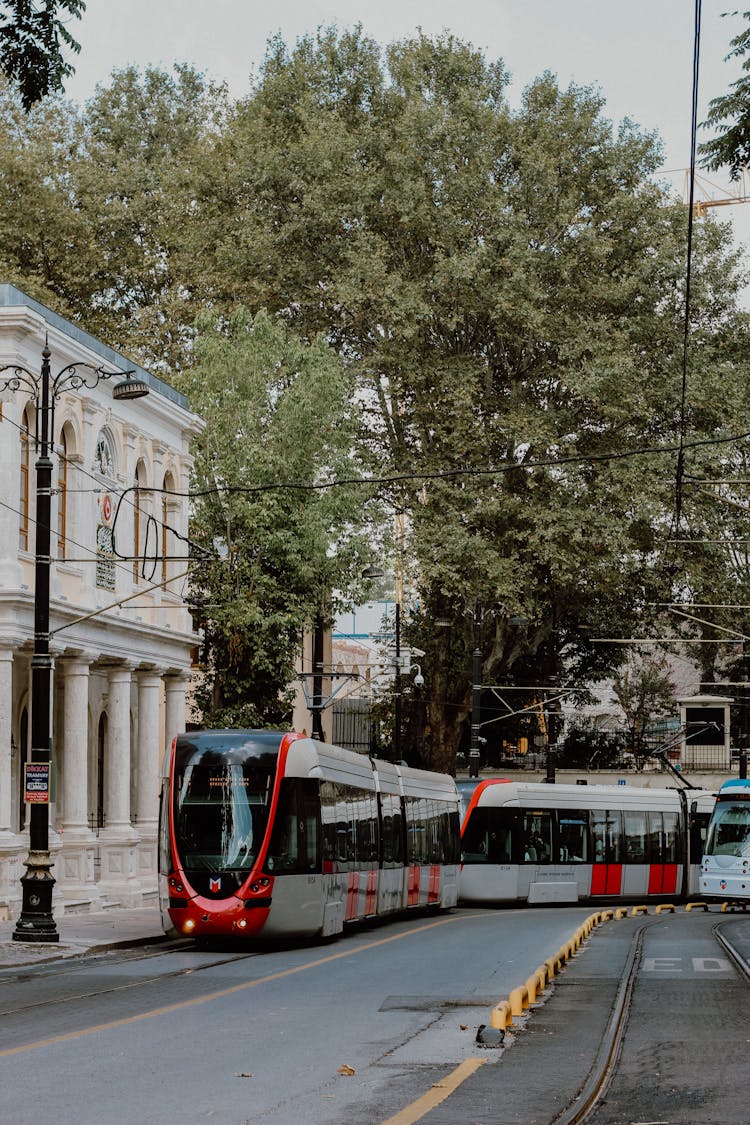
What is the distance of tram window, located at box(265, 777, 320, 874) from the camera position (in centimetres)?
2403

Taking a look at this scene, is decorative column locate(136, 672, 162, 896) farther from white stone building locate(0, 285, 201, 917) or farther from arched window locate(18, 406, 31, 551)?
arched window locate(18, 406, 31, 551)

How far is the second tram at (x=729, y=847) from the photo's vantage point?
4338cm

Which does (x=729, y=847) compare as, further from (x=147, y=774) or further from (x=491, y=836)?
(x=147, y=774)

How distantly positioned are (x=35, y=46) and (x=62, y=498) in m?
19.7

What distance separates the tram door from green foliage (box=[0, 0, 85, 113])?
3324cm

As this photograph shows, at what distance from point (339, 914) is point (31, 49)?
16.5 metres

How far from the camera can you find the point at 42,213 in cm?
5444

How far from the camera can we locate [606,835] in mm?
44219

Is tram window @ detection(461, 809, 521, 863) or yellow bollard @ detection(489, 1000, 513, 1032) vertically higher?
yellow bollard @ detection(489, 1000, 513, 1032)

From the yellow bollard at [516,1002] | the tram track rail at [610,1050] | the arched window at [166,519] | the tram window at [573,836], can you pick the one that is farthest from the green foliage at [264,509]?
the yellow bollard at [516,1002]

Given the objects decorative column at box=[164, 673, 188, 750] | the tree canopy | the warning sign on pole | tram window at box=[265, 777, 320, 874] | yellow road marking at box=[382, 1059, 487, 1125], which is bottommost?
yellow road marking at box=[382, 1059, 487, 1125]

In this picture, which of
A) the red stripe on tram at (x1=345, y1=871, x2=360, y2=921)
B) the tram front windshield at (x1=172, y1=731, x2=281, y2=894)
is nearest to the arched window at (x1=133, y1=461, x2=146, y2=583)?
the red stripe on tram at (x1=345, y1=871, x2=360, y2=921)

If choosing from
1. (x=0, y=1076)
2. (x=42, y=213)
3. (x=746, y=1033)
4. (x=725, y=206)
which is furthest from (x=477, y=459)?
(x=725, y=206)

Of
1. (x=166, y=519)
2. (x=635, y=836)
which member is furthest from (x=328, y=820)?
(x=635, y=836)
